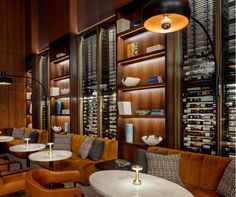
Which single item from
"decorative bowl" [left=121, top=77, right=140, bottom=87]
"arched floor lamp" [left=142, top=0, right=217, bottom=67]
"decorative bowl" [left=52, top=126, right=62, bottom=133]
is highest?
"arched floor lamp" [left=142, top=0, right=217, bottom=67]

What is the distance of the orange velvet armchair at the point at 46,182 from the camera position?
2.03 metres

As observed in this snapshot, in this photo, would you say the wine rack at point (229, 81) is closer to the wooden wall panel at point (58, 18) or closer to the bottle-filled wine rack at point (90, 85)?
the bottle-filled wine rack at point (90, 85)

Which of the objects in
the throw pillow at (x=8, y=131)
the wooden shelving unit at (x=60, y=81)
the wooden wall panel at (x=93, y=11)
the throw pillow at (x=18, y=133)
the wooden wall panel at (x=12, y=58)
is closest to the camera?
the wooden wall panel at (x=93, y=11)

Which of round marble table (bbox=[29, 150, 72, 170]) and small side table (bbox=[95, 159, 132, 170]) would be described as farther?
round marble table (bbox=[29, 150, 72, 170])

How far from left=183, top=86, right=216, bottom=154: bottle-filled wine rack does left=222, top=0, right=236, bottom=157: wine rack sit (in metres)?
0.16

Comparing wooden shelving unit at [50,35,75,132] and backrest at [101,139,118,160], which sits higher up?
wooden shelving unit at [50,35,75,132]

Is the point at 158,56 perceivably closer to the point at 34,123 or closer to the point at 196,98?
the point at 196,98

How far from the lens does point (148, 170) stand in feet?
9.55

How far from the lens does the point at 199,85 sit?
10.6 feet

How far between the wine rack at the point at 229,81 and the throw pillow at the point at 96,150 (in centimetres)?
207

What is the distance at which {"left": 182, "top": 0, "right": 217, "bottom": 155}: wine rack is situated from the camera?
10.2 feet

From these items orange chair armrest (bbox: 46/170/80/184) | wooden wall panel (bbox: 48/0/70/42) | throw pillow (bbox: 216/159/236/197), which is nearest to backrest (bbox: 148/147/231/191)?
throw pillow (bbox: 216/159/236/197)

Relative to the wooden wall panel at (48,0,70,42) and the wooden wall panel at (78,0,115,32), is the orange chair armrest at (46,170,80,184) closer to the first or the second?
the wooden wall panel at (78,0,115,32)

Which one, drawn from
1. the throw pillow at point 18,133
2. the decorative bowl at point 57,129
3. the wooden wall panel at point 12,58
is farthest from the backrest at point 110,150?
the wooden wall panel at point 12,58
